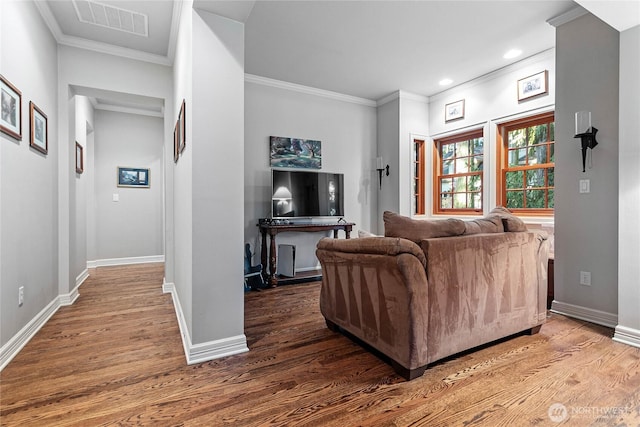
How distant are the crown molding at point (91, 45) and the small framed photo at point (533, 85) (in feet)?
12.5

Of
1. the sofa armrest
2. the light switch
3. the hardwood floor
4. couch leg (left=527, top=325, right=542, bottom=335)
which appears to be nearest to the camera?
the hardwood floor

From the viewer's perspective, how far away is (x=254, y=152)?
14.0 feet

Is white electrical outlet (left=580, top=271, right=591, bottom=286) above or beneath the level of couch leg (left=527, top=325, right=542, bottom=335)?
above

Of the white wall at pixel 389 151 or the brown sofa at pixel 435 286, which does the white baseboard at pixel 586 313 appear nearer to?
the brown sofa at pixel 435 286

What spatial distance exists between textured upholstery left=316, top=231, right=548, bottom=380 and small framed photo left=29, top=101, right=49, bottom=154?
2417 millimetres

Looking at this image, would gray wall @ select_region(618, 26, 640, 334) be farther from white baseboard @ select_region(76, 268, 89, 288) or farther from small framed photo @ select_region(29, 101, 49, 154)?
white baseboard @ select_region(76, 268, 89, 288)

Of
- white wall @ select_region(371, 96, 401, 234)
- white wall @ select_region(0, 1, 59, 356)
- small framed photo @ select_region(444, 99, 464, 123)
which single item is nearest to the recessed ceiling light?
small framed photo @ select_region(444, 99, 464, 123)

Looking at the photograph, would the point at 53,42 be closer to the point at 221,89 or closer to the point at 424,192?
the point at 221,89

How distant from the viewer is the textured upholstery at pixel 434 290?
1.70m

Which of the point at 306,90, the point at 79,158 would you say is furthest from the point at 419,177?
the point at 79,158

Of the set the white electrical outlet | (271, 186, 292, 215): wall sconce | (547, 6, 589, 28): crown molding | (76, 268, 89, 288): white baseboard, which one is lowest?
(76, 268, 89, 288): white baseboard

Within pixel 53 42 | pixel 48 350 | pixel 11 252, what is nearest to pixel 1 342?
pixel 48 350

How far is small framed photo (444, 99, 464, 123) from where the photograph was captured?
4469mm

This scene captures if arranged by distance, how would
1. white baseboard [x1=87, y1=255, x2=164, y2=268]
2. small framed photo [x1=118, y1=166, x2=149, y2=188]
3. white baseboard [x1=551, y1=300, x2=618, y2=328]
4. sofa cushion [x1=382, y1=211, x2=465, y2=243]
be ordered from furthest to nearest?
small framed photo [x1=118, y1=166, x2=149, y2=188]
white baseboard [x1=87, y1=255, x2=164, y2=268]
white baseboard [x1=551, y1=300, x2=618, y2=328]
sofa cushion [x1=382, y1=211, x2=465, y2=243]
